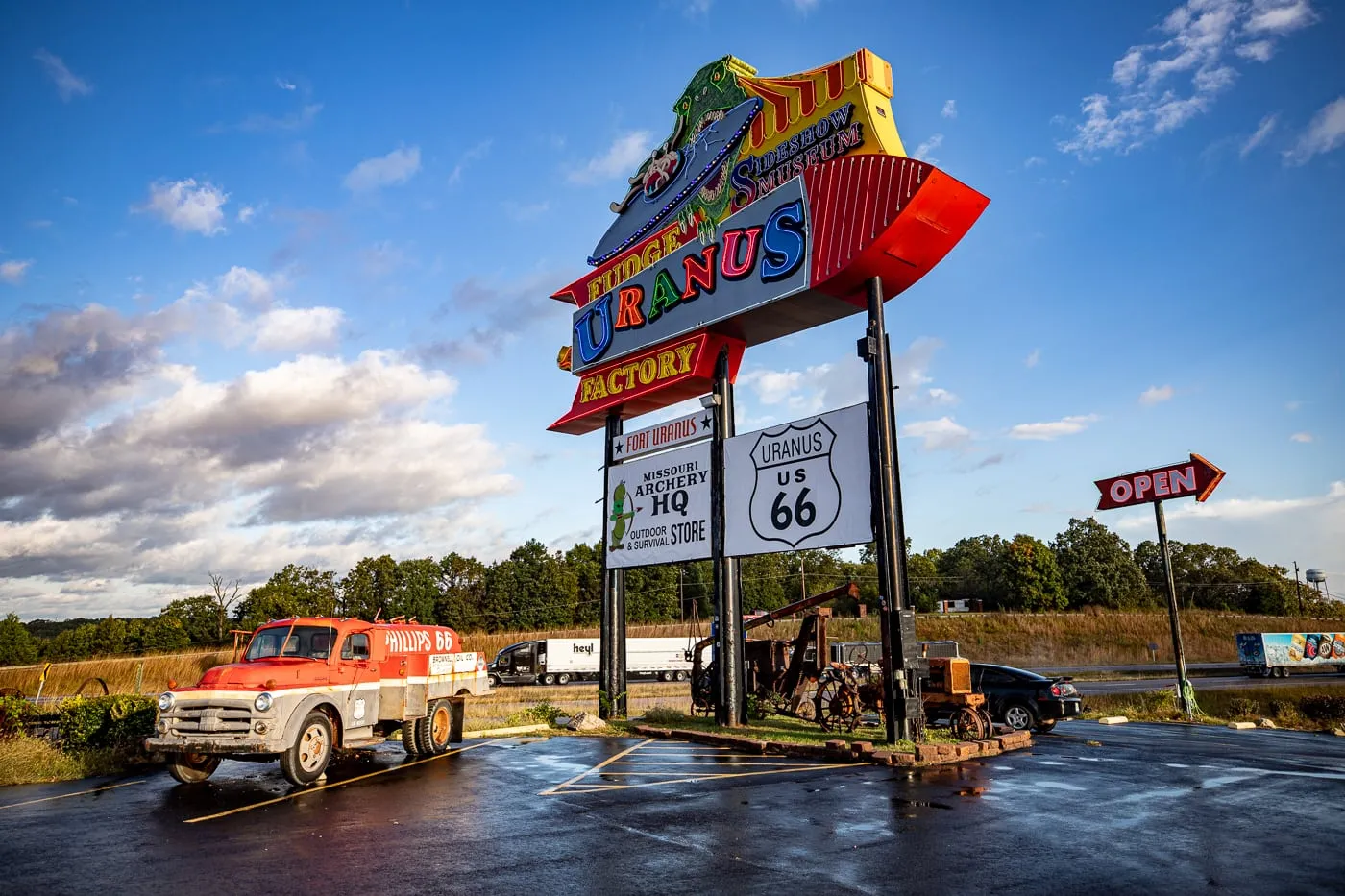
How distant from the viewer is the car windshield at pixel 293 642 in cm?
1413

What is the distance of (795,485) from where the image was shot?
17609mm

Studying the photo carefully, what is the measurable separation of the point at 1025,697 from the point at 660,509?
32.8 feet

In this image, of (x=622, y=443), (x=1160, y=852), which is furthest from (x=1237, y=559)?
(x=1160, y=852)

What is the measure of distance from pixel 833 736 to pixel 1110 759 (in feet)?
16.2

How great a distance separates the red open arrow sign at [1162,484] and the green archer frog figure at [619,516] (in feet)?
50.4

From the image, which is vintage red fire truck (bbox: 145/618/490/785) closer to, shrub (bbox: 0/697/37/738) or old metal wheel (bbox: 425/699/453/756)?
old metal wheel (bbox: 425/699/453/756)

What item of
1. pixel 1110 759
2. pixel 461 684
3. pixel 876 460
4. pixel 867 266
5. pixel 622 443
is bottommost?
pixel 1110 759

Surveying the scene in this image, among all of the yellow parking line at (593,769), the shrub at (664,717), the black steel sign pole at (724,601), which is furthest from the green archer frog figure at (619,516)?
the yellow parking line at (593,769)

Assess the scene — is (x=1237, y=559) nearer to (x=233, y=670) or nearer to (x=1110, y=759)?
(x=1110, y=759)

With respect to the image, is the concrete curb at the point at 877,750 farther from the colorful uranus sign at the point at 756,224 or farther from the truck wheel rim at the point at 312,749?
the colorful uranus sign at the point at 756,224

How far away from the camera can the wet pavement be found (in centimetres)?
723

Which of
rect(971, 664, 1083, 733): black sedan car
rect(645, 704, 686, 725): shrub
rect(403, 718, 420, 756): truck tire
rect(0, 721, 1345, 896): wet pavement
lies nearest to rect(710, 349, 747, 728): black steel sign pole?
rect(645, 704, 686, 725): shrub

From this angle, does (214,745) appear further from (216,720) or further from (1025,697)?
(1025,697)

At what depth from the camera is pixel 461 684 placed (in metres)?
17.9
